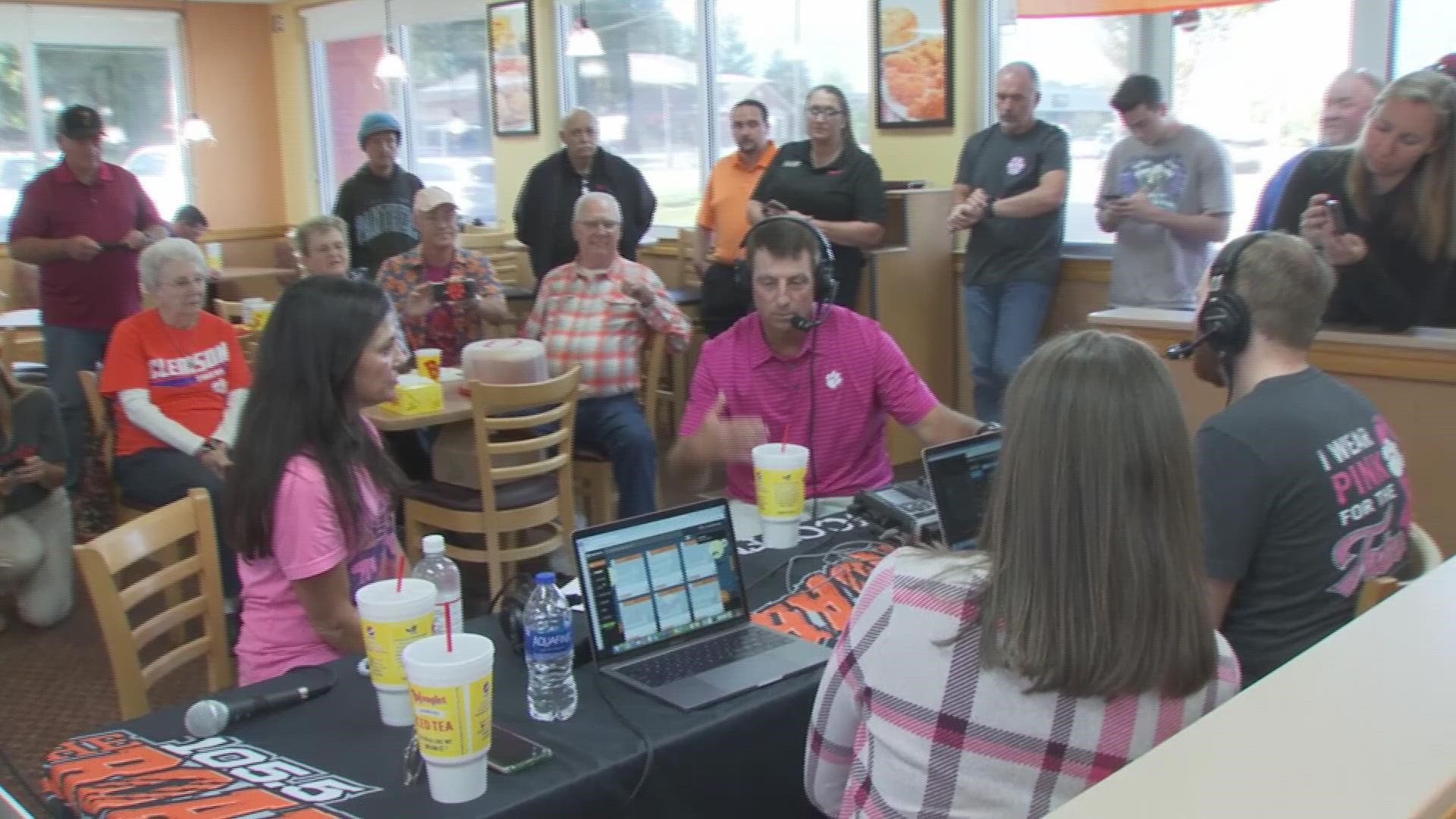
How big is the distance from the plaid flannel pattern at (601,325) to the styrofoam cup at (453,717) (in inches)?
108

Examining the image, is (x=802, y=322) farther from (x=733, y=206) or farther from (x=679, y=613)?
(x=733, y=206)

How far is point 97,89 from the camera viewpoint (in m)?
9.28

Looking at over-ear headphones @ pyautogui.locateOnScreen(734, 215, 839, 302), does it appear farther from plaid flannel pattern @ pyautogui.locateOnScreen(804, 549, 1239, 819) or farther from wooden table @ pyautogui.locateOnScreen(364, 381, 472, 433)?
plaid flannel pattern @ pyautogui.locateOnScreen(804, 549, 1239, 819)

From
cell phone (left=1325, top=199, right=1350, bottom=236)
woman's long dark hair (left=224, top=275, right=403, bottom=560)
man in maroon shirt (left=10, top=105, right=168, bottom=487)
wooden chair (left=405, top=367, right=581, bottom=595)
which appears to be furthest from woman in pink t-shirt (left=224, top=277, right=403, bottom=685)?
man in maroon shirt (left=10, top=105, right=168, bottom=487)

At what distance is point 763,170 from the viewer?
5.32 m

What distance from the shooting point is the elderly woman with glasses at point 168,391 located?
3623 millimetres

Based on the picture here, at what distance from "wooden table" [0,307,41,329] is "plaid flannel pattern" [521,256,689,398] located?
2.84m

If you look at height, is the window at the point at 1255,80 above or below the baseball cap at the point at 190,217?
above

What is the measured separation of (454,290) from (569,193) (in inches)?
44.6

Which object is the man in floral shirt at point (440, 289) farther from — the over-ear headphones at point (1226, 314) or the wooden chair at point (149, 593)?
the over-ear headphones at point (1226, 314)

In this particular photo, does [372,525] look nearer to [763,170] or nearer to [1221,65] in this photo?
[763,170]

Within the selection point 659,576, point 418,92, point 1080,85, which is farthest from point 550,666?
point 418,92

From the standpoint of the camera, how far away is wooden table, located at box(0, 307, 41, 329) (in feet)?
18.6

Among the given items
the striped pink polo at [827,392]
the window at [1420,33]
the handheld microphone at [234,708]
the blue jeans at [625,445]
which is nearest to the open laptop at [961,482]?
the striped pink polo at [827,392]
